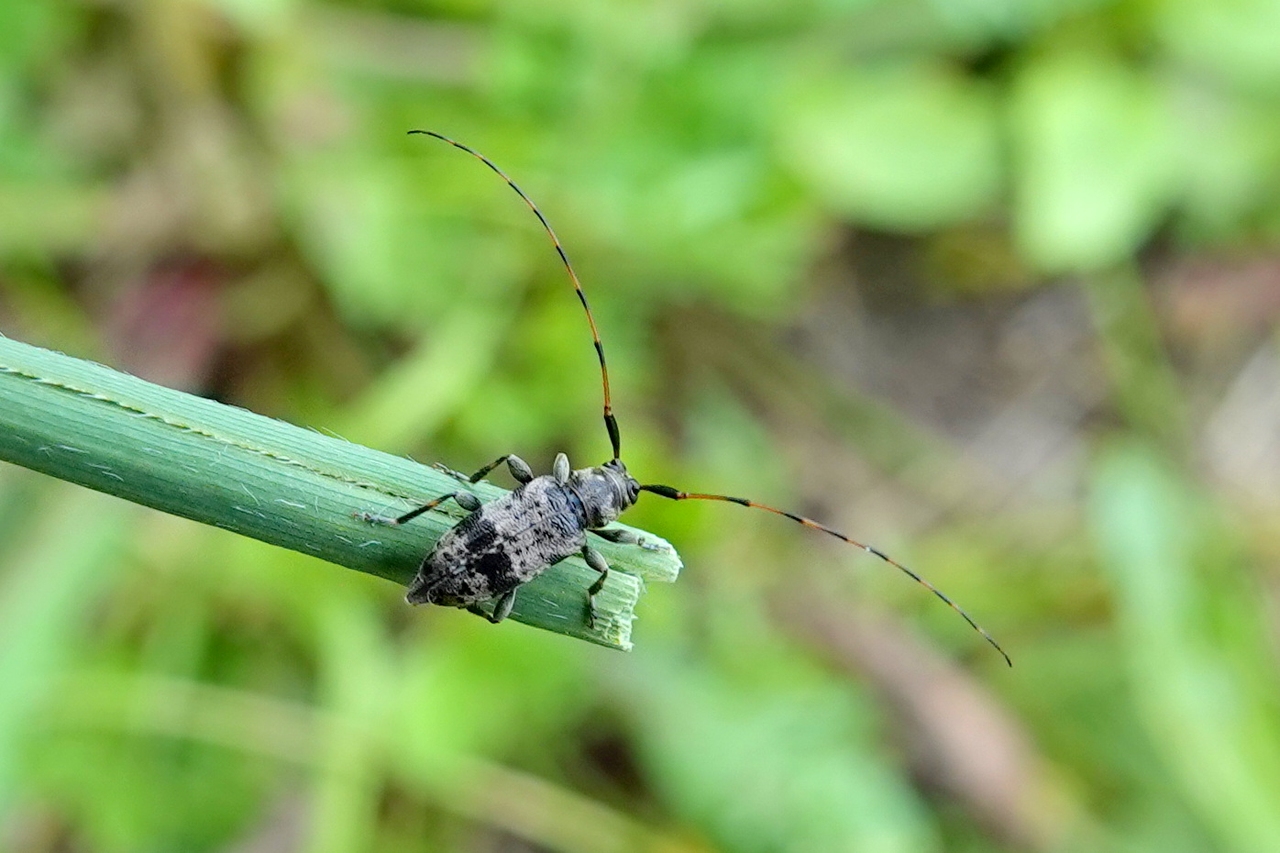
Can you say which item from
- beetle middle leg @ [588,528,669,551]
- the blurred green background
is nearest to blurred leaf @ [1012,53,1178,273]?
the blurred green background

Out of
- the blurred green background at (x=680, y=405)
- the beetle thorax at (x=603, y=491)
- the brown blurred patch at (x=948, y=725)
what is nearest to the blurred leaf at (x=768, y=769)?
the blurred green background at (x=680, y=405)

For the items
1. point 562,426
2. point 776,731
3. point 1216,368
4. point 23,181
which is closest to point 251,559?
point 562,426

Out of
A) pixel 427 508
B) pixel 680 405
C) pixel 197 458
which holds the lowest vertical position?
pixel 197 458

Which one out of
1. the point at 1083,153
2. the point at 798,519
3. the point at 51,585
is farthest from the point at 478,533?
the point at 1083,153

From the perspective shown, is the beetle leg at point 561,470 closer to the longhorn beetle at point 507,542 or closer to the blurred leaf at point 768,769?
the longhorn beetle at point 507,542

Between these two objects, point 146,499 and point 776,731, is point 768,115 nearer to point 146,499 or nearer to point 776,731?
point 776,731

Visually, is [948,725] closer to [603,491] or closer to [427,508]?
[603,491]

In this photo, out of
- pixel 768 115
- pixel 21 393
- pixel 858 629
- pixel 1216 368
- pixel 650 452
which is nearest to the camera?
pixel 21 393
